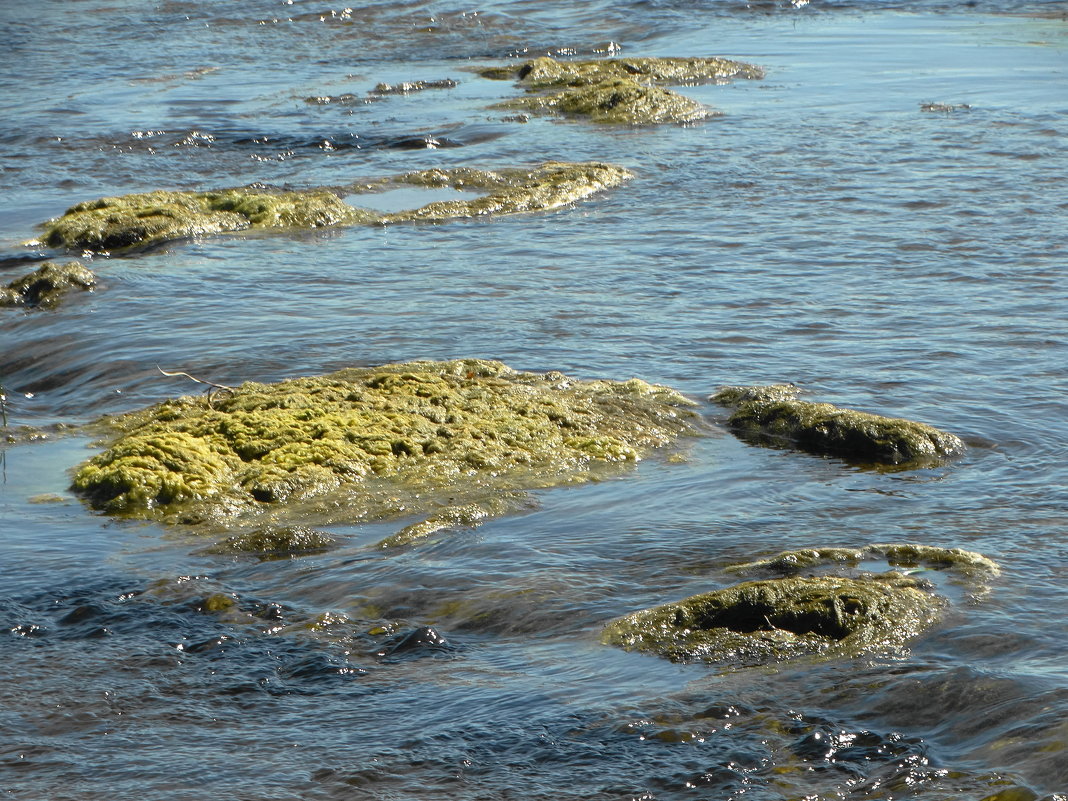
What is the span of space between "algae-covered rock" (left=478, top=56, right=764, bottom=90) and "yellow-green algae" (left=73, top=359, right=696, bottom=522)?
36.6 ft

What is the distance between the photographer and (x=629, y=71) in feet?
60.8

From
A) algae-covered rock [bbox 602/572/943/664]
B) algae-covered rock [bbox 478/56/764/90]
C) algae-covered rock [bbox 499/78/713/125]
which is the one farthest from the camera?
algae-covered rock [bbox 478/56/764/90]

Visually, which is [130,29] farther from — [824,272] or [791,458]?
[791,458]

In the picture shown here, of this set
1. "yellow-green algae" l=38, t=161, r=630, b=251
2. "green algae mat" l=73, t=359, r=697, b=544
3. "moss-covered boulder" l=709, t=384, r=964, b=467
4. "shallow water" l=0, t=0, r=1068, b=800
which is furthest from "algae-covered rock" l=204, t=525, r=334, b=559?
"yellow-green algae" l=38, t=161, r=630, b=251

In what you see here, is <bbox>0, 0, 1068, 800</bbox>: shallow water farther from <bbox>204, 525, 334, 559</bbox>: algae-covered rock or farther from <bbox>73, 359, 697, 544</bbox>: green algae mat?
<bbox>73, 359, 697, 544</bbox>: green algae mat

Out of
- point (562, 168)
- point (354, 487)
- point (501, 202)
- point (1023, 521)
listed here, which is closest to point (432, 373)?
point (354, 487)

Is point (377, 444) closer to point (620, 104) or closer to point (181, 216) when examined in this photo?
point (181, 216)

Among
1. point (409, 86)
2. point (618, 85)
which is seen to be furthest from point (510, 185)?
point (409, 86)

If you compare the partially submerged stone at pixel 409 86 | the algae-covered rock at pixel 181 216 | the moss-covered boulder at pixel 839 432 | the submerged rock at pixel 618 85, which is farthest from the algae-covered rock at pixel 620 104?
the moss-covered boulder at pixel 839 432

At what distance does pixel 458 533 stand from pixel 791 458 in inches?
71.6

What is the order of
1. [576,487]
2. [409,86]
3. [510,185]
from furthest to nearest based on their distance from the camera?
[409,86] → [510,185] → [576,487]

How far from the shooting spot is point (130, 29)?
22938 mm

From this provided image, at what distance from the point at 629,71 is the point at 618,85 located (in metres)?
1.80

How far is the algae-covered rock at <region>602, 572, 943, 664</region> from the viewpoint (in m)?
4.89
